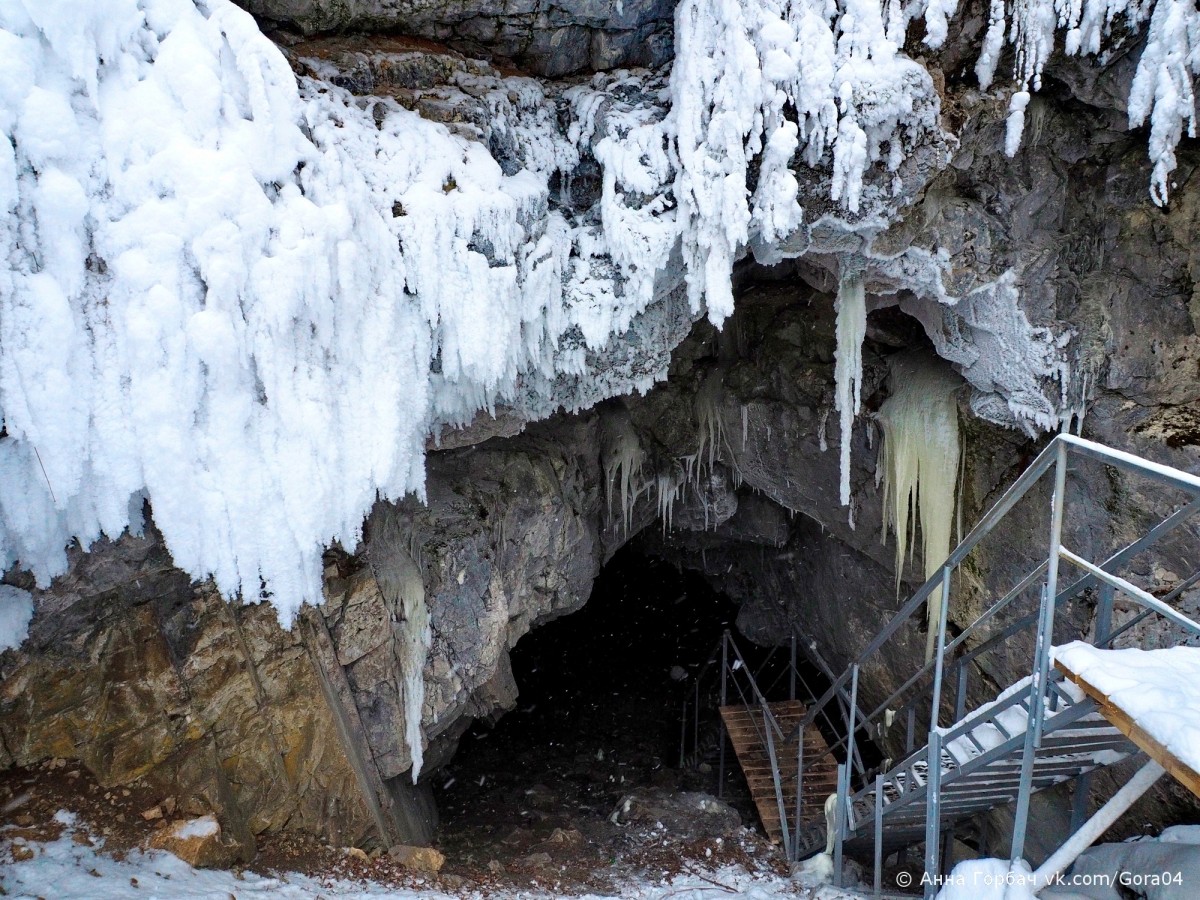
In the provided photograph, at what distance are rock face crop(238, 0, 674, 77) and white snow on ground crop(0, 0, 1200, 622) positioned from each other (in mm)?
248

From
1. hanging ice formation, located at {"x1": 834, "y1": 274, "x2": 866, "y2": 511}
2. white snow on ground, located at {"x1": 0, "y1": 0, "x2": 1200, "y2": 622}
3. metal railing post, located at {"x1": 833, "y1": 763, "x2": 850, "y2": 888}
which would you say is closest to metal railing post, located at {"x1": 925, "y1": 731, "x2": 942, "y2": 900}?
metal railing post, located at {"x1": 833, "y1": 763, "x2": 850, "y2": 888}

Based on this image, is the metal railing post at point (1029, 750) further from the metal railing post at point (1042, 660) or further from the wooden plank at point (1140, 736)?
the wooden plank at point (1140, 736)

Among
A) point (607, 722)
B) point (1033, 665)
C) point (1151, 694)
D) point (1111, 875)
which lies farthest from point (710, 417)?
point (1151, 694)

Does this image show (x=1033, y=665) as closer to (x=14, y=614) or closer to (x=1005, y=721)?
(x=1005, y=721)

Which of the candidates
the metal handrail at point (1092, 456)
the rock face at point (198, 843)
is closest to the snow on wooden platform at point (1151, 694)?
the metal handrail at point (1092, 456)

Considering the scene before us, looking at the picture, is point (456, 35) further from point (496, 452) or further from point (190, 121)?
point (496, 452)

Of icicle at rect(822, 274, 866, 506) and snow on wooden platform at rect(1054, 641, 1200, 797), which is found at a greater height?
icicle at rect(822, 274, 866, 506)

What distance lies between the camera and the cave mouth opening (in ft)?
27.6

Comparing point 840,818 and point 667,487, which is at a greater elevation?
point 667,487

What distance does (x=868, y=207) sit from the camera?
5.14m

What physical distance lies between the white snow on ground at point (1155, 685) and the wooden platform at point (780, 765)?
4454 mm

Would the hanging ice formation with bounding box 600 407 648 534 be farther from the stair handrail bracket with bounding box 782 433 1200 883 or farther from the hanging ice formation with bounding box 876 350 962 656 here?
the stair handrail bracket with bounding box 782 433 1200 883

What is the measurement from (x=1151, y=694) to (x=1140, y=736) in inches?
6.2

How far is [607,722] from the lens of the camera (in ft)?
35.3
